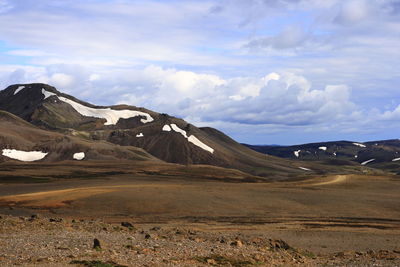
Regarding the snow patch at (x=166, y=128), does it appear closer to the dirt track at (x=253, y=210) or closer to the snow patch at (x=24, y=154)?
the snow patch at (x=24, y=154)

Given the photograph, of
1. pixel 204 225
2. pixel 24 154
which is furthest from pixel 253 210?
pixel 24 154

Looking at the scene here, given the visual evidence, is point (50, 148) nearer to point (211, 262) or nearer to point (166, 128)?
point (166, 128)

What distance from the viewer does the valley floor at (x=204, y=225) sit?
90.9ft

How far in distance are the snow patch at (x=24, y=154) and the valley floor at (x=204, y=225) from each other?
50.8m

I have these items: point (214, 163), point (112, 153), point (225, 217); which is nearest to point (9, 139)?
point (112, 153)

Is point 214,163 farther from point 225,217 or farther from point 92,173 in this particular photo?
point 225,217

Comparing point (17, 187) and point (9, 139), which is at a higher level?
point (9, 139)

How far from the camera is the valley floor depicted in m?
27.7

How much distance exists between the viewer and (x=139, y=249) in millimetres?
28438

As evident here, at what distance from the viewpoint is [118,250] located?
2778 cm

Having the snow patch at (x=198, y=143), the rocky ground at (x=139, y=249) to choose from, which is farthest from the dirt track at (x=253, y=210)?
the snow patch at (x=198, y=143)

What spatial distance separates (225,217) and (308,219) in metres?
8.23

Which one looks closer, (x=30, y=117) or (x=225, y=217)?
(x=225, y=217)

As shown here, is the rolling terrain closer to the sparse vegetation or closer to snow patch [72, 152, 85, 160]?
the sparse vegetation
